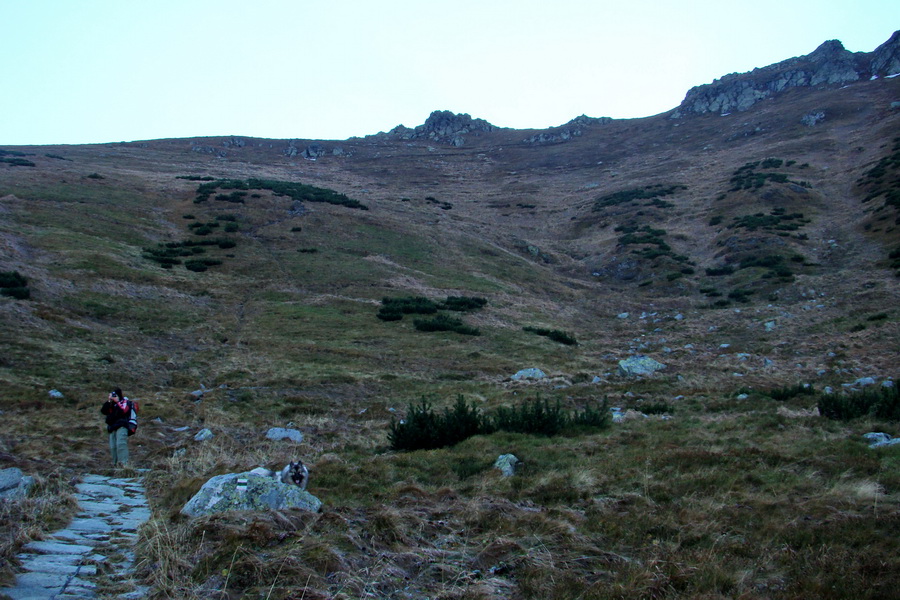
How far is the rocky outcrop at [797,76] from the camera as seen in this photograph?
316ft

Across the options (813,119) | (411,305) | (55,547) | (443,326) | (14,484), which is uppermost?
(813,119)

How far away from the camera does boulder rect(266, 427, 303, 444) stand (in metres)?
10.9

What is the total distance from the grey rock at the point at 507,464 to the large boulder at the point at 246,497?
9.81 ft

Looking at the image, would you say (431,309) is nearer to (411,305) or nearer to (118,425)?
(411,305)

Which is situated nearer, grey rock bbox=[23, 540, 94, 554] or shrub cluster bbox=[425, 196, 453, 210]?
grey rock bbox=[23, 540, 94, 554]

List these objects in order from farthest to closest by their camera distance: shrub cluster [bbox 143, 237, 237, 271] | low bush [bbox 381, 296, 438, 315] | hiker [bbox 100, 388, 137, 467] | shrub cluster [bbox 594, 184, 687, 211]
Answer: shrub cluster [bbox 594, 184, 687, 211] < shrub cluster [bbox 143, 237, 237, 271] < low bush [bbox 381, 296, 438, 315] < hiker [bbox 100, 388, 137, 467]

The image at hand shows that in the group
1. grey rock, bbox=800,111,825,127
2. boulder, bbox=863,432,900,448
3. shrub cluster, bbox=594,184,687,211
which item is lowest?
boulder, bbox=863,432,900,448

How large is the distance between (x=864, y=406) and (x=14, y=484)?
14.3 metres

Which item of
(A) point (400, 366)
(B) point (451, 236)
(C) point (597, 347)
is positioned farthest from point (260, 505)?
(B) point (451, 236)

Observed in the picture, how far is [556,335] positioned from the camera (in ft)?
83.9

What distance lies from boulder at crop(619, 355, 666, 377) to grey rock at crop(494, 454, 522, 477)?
35.6 ft

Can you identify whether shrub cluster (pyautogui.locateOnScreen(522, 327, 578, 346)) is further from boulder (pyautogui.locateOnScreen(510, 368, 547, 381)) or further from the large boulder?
the large boulder

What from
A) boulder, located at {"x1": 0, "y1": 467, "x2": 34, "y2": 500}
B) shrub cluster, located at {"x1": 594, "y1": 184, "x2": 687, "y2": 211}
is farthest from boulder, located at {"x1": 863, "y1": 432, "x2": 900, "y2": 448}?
shrub cluster, located at {"x1": 594, "y1": 184, "x2": 687, "y2": 211}

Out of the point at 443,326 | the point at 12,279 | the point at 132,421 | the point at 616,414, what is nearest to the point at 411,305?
the point at 443,326
